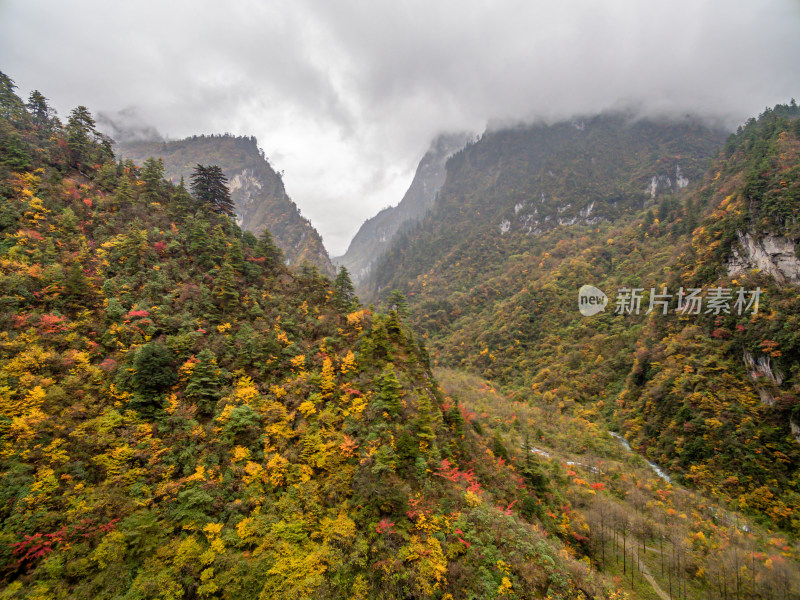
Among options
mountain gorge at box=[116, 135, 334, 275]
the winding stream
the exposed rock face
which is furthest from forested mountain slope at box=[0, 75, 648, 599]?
mountain gorge at box=[116, 135, 334, 275]

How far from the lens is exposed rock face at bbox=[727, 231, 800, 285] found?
3534 cm

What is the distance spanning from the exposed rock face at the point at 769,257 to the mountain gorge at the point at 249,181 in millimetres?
121316

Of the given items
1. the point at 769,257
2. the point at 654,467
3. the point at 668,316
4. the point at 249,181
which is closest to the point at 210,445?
the point at 654,467

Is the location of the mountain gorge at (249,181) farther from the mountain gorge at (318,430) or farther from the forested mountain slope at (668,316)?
the mountain gorge at (318,430)

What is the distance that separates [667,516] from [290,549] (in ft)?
119

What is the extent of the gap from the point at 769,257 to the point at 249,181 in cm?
18485

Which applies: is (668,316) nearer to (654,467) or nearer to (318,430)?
(654,467)

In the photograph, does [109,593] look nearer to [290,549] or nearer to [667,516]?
[290,549]

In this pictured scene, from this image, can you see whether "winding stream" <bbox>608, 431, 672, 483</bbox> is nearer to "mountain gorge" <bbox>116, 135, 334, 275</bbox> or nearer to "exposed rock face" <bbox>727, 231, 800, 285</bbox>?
"exposed rock face" <bbox>727, 231, 800, 285</bbox>

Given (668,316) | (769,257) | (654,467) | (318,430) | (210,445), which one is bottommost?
(210,445)

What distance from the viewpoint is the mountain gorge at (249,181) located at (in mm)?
136250

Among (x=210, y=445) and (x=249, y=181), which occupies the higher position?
(x=249, y=181)

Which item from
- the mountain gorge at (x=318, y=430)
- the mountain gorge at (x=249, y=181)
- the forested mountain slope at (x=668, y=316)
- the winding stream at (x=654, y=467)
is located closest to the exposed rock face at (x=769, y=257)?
the forested mountain slope at (x=668, y=316)

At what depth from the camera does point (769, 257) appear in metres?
37.5
